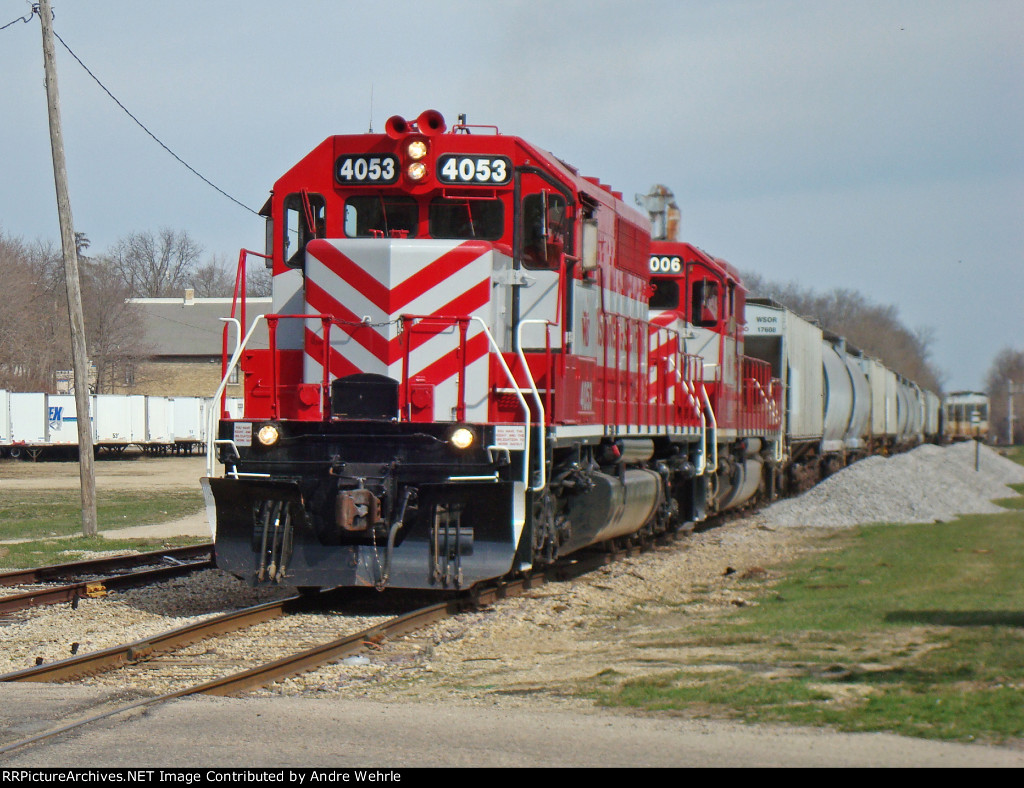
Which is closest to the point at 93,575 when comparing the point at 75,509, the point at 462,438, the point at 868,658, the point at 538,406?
the point at 462,438

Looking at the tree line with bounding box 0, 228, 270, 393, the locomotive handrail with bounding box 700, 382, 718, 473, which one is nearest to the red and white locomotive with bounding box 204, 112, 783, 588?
the locomotive handrail with bounding box 700, 382, 718, 473

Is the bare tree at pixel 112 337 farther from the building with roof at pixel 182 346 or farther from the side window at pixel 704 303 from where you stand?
the side window at pixel 704 303

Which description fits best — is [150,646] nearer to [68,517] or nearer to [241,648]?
[241,648]

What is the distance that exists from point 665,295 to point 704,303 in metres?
0.71

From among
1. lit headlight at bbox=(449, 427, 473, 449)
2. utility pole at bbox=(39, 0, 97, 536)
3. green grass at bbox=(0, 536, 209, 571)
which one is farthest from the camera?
utility pole at bbox=(39, 0, 97, 536)

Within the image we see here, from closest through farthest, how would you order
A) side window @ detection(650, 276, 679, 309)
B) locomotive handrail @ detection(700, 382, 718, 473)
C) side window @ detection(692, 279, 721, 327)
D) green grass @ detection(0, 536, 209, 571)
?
green grass @ detection(0, 536, 209, 571), locomotive handrail @ detection(700, 382, 718, 473), side window @ detection(650, 276, 679, 309), side window @ detection(692, 279, 721, 327)

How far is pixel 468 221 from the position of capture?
34.2 ft

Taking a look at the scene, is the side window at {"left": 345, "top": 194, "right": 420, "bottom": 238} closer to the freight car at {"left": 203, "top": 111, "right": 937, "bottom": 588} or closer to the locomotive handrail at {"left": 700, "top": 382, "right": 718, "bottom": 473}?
the freight car at {"left": 203, "top": 111, "right": 937, "bottom": 588}

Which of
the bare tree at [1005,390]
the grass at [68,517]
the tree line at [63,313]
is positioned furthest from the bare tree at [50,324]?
the bare tree at [1005,390]

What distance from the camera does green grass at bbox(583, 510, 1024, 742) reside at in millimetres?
6184

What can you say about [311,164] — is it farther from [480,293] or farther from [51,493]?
[51,493]

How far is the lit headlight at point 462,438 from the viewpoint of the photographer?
31.0 feet

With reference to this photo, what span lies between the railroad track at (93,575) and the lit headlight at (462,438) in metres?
2.46

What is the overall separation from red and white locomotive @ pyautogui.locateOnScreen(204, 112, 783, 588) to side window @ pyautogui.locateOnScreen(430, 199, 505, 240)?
0.02m
